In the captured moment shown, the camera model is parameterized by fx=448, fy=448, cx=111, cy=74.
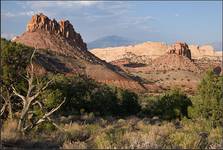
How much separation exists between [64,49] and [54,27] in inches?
442

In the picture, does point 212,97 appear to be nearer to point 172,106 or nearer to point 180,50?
point 172,106

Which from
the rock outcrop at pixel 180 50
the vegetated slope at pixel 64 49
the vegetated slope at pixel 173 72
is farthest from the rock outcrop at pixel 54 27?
the rock outcrop at pixel 180 50

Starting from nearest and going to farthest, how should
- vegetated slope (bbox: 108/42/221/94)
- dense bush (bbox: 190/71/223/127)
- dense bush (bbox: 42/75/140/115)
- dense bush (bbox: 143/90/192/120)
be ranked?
dense bush (bbox: 190/71/223/127) < dense bush (bbox: 42/75/140/115) < dense bush (bbox: 143/90/192/120) < vegetated slope (bbox: 108/42/221/94)

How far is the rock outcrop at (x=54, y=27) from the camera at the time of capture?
117875 millimetres

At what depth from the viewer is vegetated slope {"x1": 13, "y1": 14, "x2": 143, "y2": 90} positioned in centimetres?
9256

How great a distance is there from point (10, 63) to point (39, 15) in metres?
101

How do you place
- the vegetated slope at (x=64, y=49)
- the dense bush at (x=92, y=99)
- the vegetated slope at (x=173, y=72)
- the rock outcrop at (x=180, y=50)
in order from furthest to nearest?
the rock outcrop at (x=180, y=50)
the vegetated slope at (x=173, y=72)
the vegetated slope at (x=64, y=49)
the dense bush at (x=92, y=99)

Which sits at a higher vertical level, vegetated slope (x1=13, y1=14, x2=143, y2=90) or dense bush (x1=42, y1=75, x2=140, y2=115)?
vegetated slope (x1=13, y1=14, x2=143, y2=90)

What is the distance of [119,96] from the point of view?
43.4 metres

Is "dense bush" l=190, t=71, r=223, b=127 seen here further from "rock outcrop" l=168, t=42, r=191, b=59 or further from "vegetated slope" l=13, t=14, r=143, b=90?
"rock outcrop" l=168, t=42, r=191, b=59

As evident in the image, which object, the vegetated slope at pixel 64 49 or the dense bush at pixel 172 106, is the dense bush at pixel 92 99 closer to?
the dense bush at pixel 172 106

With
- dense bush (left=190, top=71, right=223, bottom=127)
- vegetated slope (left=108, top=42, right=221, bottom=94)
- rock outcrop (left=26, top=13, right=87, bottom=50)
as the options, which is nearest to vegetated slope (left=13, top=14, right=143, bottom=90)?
rock outcrop (left=26, top=13, right=87, bottom=50)

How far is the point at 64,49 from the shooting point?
109 metres

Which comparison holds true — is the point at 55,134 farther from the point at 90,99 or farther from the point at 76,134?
the point at 90,99
